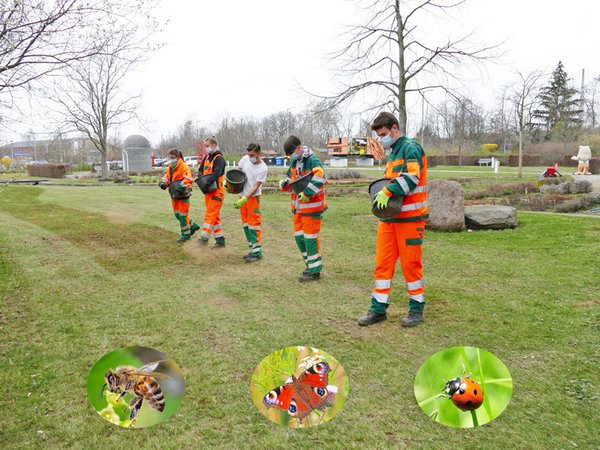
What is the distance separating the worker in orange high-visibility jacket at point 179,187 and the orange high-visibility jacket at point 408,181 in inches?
221

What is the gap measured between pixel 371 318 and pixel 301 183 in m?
2.27

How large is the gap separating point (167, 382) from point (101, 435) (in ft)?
1.84

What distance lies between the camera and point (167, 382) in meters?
3.47

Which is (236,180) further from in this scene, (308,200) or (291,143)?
(308,200)


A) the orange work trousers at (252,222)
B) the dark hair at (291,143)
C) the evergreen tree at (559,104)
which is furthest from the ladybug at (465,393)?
the evergreen tree at (559,104)

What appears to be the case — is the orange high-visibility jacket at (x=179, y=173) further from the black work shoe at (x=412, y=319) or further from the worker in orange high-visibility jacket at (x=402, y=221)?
the black work shoe at (x=412, y=319)

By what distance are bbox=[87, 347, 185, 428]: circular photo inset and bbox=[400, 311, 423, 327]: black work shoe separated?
2.28 m

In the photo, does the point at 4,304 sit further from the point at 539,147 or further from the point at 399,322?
the point at 539,147

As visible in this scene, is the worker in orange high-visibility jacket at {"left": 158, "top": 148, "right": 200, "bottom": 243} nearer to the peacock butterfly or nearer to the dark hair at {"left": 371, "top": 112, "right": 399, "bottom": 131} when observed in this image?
the dark hair at {"left": 371, "top": 112, "right": 399, "bottom": 131}

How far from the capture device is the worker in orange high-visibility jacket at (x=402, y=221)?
15.1 feet

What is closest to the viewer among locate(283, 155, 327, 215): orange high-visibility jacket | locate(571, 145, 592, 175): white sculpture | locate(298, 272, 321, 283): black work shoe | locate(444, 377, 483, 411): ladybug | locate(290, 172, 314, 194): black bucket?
locate(444, 377, 483, 411): ladybug

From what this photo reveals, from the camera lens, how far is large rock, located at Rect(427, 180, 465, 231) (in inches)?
406

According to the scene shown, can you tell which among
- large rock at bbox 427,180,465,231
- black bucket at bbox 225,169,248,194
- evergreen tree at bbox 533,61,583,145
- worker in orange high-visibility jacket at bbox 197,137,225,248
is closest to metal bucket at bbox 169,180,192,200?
worker in orange high-visibility jacket at bbox 197,137,225,248

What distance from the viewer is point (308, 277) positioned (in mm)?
6594
